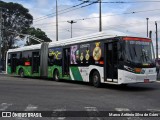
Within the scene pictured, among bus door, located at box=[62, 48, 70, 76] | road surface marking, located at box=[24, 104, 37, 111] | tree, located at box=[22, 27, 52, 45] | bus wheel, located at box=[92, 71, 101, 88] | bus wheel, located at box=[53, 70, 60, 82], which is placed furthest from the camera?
tree, located at box=[22, 27, 52, 45]

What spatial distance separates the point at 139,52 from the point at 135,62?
72 centimetres

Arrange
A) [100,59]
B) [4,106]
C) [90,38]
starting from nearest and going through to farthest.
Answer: [4,106] → [100,59] → [90,38]

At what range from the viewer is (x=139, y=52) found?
17469 mm

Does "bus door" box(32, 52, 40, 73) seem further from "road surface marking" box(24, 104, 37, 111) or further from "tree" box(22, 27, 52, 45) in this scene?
"tree" box(22, 27, 52, 45)

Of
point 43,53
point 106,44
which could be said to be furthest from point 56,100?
point 43,53

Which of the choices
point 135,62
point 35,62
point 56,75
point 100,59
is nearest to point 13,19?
point 35,62

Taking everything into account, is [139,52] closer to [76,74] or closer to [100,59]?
[100,59]

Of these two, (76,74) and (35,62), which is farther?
(35,62)

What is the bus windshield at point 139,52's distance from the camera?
56.0ft

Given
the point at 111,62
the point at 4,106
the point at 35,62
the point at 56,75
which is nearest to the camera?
the point at 4,106

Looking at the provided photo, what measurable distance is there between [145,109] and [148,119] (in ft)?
6.20

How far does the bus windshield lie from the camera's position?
672 inches

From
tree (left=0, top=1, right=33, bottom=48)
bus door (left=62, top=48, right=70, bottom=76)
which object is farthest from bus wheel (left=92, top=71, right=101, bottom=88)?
tree (left=0, top=1, right=33, bottom=48)

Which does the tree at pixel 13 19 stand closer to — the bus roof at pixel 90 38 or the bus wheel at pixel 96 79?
the bus roof at pixel 90 38
